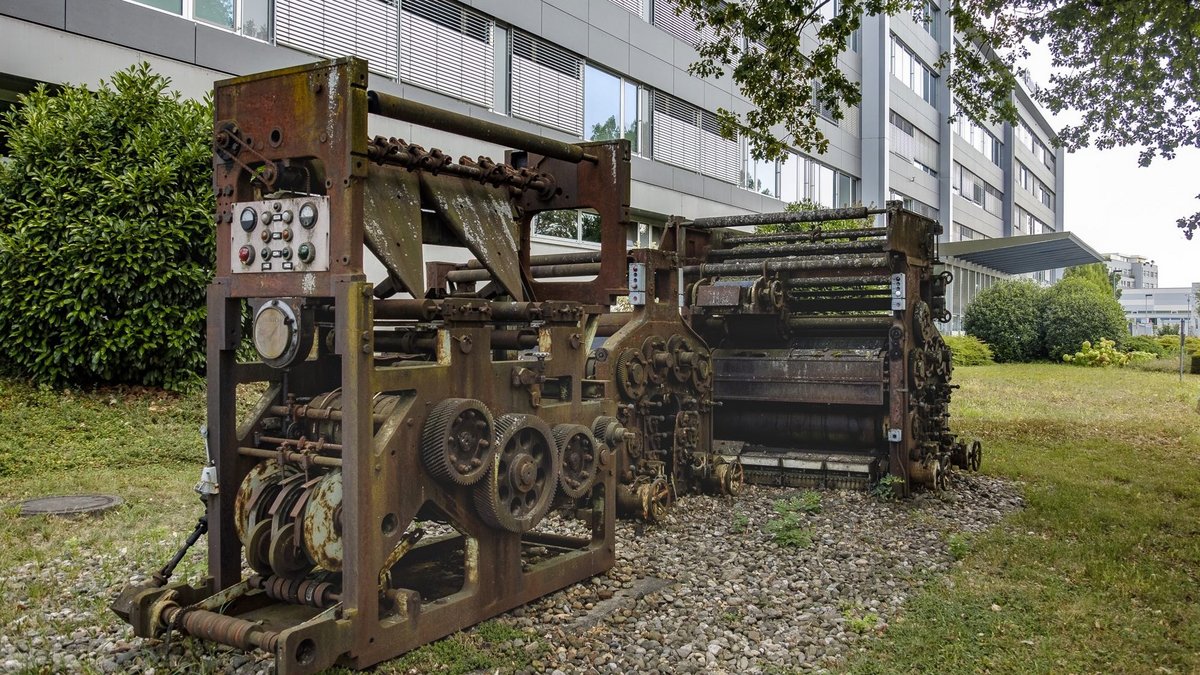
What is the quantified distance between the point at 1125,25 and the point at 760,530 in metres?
6.50

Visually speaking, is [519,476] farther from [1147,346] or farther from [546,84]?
[1147,346]

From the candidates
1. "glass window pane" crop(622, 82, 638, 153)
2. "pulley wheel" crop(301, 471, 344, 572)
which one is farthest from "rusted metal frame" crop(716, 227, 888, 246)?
"glass window pane" crop(622, 82, 638, 153)

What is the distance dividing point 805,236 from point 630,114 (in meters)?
12.2

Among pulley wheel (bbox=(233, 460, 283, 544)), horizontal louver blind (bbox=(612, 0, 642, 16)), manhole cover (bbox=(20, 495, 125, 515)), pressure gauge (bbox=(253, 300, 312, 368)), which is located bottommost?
manhole cover (bbox=(20, 495, 125, 515))

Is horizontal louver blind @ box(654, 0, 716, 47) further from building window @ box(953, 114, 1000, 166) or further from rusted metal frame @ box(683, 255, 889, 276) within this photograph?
building window @ box(953, 114, 1000, 166)

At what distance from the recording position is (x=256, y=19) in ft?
43.8

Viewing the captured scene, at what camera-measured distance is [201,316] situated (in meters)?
10.8

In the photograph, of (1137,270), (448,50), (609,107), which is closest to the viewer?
(448,50)

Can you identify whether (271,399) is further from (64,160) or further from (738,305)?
(64,160)

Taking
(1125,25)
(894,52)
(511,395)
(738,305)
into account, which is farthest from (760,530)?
(894,52)

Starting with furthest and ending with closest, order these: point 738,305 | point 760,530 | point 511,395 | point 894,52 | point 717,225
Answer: point 894,52 → point 717,225 → point 738,305 → point 760,530 → point 511,395

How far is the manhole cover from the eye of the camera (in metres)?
7.17

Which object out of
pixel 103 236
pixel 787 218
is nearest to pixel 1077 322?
pixel 787 218

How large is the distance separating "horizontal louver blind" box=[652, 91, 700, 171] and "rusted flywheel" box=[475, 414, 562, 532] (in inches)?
688
